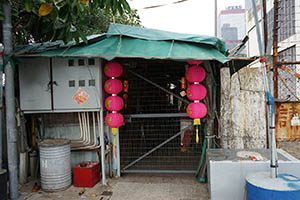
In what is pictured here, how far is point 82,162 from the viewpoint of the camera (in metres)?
6.09

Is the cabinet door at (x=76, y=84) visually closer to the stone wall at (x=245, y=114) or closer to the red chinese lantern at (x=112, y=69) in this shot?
the red chinese lantern at (x=112, y=69)

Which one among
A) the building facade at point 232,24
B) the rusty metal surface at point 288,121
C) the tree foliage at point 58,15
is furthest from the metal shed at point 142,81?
the building facade at point 232,24

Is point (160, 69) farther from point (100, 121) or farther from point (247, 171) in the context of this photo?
point (247, 171)

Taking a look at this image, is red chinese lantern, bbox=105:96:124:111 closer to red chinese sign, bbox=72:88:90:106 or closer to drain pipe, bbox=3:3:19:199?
red chinese sign, bbox=72:88:90:106

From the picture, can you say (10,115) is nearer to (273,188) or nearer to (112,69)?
(112,69)

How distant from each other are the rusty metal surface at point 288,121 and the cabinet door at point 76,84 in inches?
178

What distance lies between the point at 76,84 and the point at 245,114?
4.90m

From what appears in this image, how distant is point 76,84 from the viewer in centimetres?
555

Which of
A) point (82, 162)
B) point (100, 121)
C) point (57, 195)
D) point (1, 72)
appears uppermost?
point (1, 72)

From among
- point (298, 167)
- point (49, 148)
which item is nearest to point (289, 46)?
point (298, 167)

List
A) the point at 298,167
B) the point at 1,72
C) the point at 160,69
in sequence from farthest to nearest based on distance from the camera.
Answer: the point at 160,69
the point at 1,72
the point at 298,167

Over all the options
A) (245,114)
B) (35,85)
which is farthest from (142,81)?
(245,114)

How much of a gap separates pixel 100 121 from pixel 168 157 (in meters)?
2.51

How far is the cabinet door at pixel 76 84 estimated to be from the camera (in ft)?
18.0
